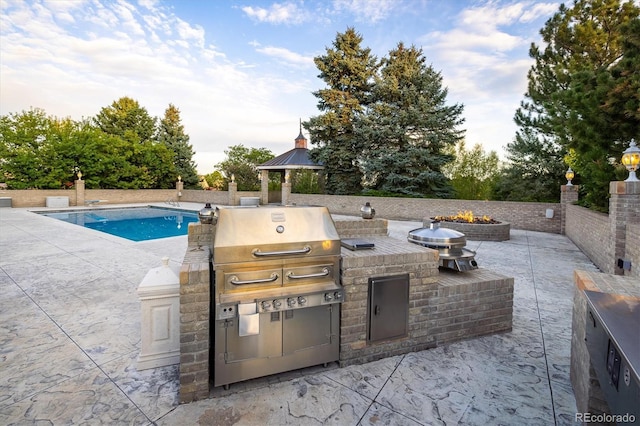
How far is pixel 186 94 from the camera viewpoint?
16375 millimetres

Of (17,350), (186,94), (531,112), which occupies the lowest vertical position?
(17,350)

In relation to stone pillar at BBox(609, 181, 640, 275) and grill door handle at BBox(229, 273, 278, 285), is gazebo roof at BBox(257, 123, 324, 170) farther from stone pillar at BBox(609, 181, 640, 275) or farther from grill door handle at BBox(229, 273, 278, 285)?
grill door handle at BBox(229, 273, 278, 285)

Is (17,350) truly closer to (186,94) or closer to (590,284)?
(590,284)

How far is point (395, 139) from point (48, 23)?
1463 centimetres

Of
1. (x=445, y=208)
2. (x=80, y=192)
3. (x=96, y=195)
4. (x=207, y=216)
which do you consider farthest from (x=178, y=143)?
(x=207, y=216)

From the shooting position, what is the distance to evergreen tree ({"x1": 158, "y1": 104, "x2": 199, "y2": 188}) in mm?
25781

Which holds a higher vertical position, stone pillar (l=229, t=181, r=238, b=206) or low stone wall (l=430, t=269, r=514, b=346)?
stone pillar (l=229, t=181, r=238, b=206)

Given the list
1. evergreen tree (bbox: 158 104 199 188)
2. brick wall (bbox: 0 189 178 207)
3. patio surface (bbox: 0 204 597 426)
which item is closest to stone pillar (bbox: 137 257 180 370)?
patio surface (bbox: 0 204 597 426)

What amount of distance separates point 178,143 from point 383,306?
27.1 m

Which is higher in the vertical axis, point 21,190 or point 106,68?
point 106,68

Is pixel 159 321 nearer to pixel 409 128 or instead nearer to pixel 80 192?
pixel 409 128

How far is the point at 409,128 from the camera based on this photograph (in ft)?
54.4

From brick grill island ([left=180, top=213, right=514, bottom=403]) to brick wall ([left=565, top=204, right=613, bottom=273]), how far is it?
3750mm

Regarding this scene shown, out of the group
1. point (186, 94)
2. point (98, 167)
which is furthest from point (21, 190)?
point (186, 94)
